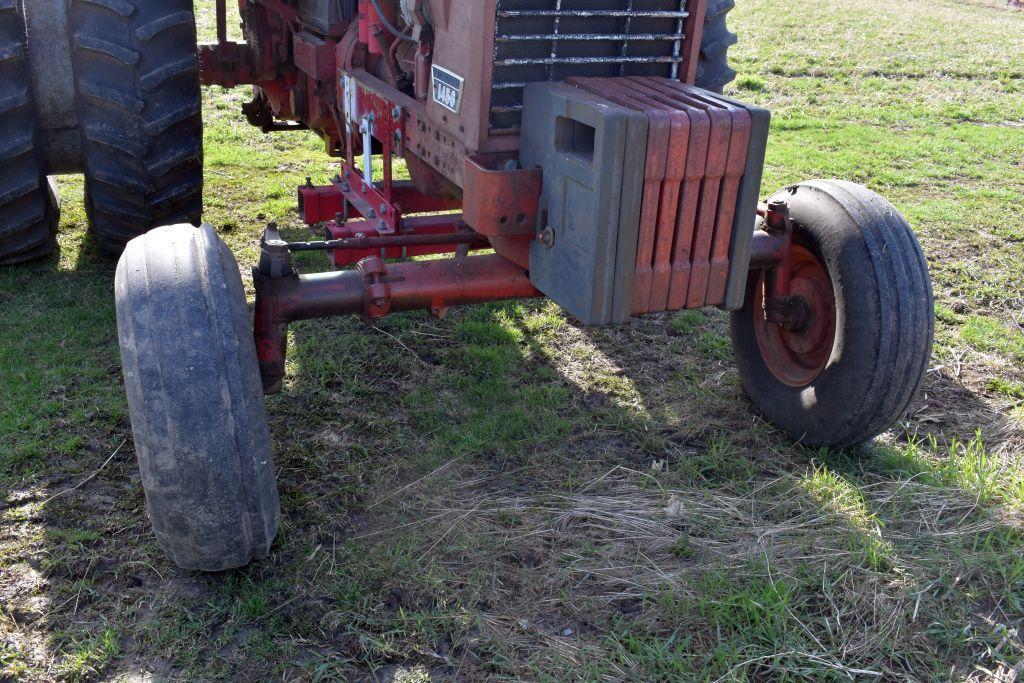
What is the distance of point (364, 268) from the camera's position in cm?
324

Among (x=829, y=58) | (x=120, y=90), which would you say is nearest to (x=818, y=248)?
(x=120, y=90)

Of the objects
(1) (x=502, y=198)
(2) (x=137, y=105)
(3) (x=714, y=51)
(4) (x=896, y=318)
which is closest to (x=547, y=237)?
(1) (x=502, y=198)

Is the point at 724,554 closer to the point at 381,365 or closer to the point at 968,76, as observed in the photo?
the point at 381,365

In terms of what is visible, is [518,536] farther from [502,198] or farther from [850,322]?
[850,322]

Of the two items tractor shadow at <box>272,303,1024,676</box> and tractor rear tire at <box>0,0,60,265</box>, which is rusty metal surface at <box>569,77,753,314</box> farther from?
tractor rear tire at <box>0,0,60,265</box>

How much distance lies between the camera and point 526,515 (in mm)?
3314

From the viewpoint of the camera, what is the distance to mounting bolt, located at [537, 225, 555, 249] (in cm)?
302

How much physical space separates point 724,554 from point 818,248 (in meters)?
1.19

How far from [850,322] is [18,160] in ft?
11.4

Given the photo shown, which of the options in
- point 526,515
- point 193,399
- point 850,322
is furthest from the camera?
point 850,322

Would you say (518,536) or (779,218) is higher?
(779,218)

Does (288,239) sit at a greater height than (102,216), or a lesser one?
lesser

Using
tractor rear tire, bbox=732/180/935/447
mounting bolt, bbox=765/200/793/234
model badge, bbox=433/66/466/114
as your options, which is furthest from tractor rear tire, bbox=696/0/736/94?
model badge, bbox=433/66/466/114

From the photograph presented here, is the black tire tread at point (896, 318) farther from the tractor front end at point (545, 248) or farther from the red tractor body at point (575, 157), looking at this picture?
the red tractor body at point (575, 157)
